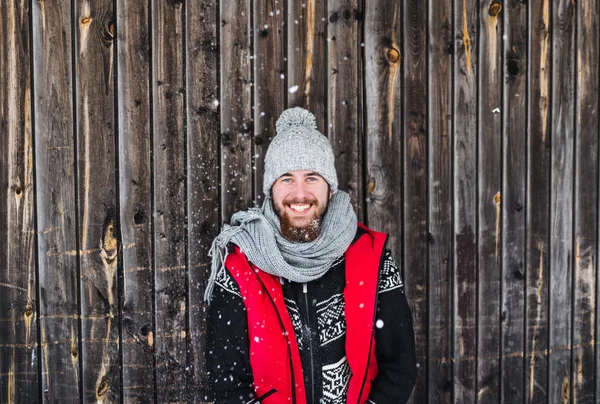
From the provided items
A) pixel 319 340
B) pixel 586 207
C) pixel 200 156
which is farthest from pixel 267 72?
pixel 586 207

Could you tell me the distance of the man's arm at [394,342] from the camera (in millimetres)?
2193

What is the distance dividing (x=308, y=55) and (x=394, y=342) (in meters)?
1.39

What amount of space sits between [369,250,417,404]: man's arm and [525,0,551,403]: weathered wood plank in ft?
3.36

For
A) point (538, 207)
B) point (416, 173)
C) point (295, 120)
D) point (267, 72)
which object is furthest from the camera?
point (538, 207)

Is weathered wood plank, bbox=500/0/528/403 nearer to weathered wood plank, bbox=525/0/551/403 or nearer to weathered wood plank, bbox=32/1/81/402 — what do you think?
weathered wood plank, bbox=525/0/551/403

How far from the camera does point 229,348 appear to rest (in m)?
2.14

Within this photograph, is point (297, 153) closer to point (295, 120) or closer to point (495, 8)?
point (295, 120)

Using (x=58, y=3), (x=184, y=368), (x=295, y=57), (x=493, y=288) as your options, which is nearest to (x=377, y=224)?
(x=493, y=288)

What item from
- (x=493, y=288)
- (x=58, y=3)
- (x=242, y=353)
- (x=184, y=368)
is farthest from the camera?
(x=493, y=288)

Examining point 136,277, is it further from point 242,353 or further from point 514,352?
point 514,352

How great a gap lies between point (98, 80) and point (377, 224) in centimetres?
149

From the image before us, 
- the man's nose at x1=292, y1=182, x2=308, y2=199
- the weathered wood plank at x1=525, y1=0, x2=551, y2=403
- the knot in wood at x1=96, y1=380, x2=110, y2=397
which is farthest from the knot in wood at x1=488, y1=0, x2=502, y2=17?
the knot in wood at x1=96, y1=380, x2=110, y2=397

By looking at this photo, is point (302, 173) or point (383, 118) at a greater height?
point (383, 118)

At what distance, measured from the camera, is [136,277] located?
261 centimetres
